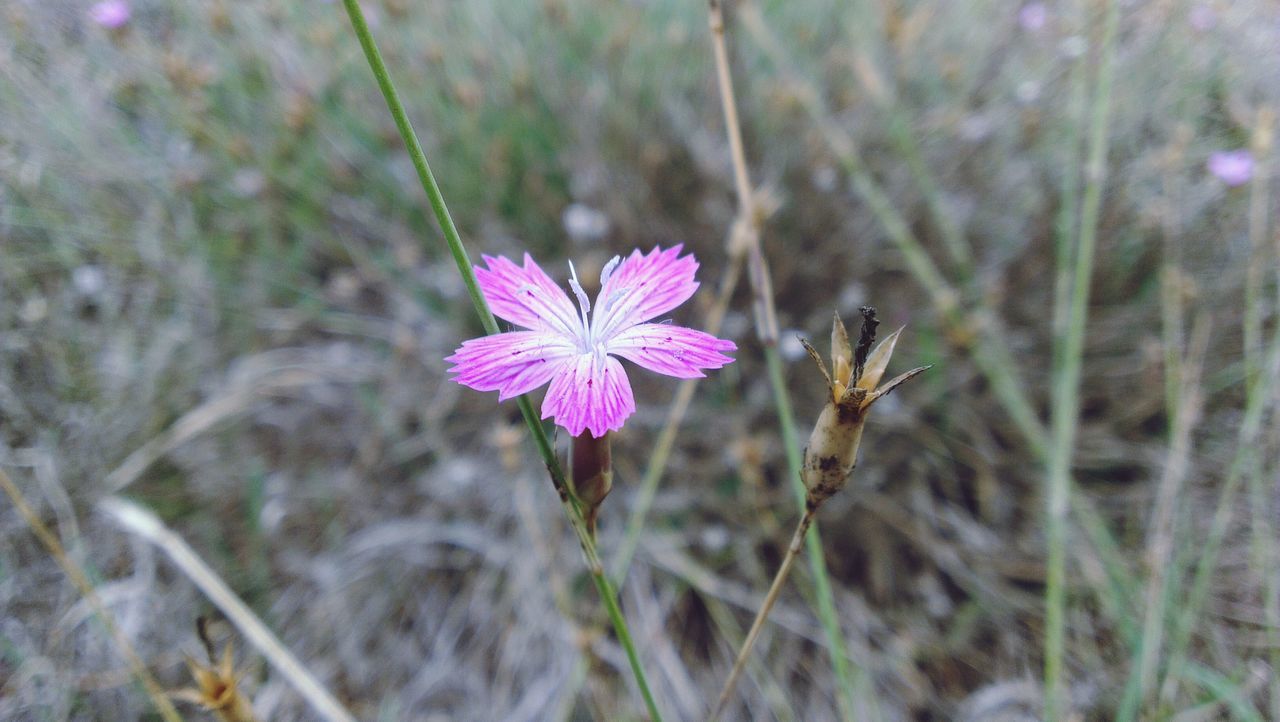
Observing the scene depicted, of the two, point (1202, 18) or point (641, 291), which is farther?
point (1202, 18)

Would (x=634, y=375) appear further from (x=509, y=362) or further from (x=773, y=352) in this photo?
(x=509, y=362)

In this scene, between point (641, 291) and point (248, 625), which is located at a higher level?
point (641, 291)

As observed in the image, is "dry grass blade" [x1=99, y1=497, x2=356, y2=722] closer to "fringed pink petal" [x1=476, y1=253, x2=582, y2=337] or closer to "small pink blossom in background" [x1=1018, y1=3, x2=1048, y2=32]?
"fringed pink petal" [x1=476, y1=253, x2=582, y2=337]

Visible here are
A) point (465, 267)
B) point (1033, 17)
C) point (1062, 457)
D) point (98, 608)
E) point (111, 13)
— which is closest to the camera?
point (465, 267)

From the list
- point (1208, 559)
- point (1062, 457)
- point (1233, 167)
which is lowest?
point (1208, 559)

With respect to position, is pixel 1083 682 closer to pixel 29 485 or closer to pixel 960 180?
pixel 960 180

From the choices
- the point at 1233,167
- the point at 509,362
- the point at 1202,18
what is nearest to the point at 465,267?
the point at 509,362

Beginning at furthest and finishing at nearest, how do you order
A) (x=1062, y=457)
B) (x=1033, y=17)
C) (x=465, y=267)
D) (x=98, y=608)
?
(x=1033, y=17) < (x=1062, y=457) < (x=98, y=608) < (x=465, y=267)
